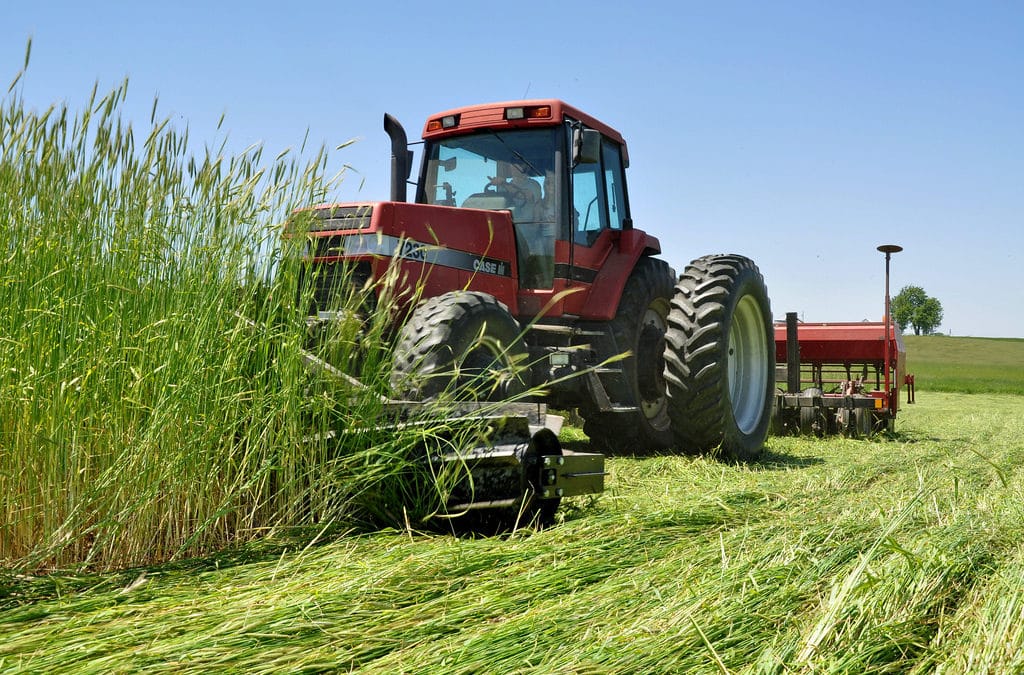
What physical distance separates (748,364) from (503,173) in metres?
2.44

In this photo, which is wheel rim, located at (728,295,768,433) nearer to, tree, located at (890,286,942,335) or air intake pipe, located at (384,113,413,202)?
air intake pipe, located at (384,113,413,202)

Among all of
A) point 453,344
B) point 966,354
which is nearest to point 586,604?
point 453,344

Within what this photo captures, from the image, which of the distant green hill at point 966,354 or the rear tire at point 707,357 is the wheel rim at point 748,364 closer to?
the rear tire at point 707,357

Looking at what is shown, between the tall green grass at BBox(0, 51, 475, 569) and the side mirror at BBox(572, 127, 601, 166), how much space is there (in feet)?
8.52

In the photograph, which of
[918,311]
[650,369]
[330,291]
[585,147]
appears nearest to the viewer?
[330,291]

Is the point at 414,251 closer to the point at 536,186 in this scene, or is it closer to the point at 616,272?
the point at 536,186

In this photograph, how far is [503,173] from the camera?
19.7 ft

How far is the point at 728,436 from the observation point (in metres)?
5.90

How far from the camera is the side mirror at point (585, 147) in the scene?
555cm

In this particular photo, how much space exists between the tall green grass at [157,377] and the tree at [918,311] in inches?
3938

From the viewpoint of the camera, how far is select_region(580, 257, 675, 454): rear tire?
6148 millimetres

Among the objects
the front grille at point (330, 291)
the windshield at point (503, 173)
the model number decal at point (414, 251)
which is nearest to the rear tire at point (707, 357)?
the windshield at point (503, 173)

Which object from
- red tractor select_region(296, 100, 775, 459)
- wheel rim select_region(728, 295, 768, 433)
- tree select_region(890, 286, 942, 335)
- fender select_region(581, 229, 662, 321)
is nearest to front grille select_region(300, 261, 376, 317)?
red tractor select_region(296, 100, 775, 459)

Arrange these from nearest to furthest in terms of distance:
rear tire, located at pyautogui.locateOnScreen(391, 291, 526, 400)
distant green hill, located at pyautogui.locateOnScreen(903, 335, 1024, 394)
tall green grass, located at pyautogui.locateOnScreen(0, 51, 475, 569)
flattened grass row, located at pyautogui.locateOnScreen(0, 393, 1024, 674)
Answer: flattened grass row, located at pyautogui.locateOnScreen(0, 393, 1024, 674), tall green grass, located at pyautogui.locateOnScreen(0, 51, 475, 569), rear tire, located at pyautogui.locateOnScreen(391, 291, 526, 400), distant green hill, located at pyautogui.locateOnScreen(903, 335, 1024, 394)
